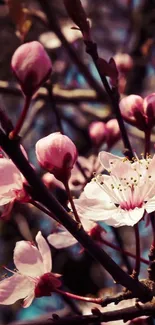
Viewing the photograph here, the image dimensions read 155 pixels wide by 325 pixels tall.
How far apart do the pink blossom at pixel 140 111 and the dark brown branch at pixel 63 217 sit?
364 millimetres

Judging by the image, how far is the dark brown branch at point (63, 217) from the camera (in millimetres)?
796

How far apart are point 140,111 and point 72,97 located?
3.14 ft

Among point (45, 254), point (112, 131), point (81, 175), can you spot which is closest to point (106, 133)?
point (112, 131)

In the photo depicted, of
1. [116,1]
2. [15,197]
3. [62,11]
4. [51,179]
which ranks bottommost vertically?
[116,1]

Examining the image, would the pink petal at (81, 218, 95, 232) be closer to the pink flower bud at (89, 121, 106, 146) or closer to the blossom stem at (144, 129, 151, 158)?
the blossom stem at (144, 129, 151, 158)

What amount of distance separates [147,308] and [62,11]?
2.32m

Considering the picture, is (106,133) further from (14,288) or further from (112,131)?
(14,288)

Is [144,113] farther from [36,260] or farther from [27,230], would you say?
[27,230]

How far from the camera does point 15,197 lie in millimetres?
1004

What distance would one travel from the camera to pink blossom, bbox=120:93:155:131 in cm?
122

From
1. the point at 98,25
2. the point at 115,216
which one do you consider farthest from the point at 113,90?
the point at 98,25

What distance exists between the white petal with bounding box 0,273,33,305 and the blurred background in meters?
0.80

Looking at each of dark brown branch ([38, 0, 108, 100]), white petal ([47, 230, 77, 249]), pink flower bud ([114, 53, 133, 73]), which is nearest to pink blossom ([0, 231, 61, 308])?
white petal ([47, 230, 77, 249])

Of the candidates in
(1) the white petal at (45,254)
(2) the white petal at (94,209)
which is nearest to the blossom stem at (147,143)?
(2) the white petal at (94,209)
